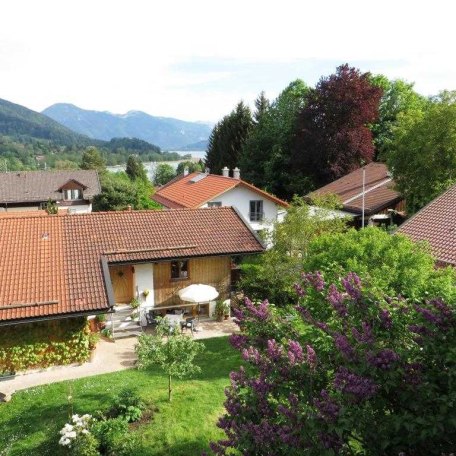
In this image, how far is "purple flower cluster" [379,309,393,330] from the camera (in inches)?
216

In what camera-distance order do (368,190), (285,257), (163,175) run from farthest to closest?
(163,175) < (368,190) < (285,257)

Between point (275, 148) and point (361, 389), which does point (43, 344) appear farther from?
point (275, 148)

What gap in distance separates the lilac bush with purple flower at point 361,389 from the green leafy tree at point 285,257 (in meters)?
12.5

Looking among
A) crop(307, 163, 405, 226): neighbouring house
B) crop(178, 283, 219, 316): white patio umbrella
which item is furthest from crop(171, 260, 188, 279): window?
crop(307, 163, 405, 226): neighbouring house

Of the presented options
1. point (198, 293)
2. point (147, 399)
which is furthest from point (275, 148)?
point (147, 399)

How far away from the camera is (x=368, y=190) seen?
33.1 metres

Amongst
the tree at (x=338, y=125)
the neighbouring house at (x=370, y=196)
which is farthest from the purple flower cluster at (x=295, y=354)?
the tree at (x=338, y=125)

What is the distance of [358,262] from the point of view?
12.5 metres

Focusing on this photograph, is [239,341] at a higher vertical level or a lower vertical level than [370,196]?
higher

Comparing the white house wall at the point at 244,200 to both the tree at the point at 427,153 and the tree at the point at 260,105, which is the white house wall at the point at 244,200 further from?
the tree at the point at 260,105

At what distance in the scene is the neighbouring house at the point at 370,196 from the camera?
2981 centimetres

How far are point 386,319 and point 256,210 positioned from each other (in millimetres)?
28631

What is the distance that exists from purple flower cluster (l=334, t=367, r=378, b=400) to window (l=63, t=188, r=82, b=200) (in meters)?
51.1

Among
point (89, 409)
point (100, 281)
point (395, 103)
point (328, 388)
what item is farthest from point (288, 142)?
point (328, 388)
